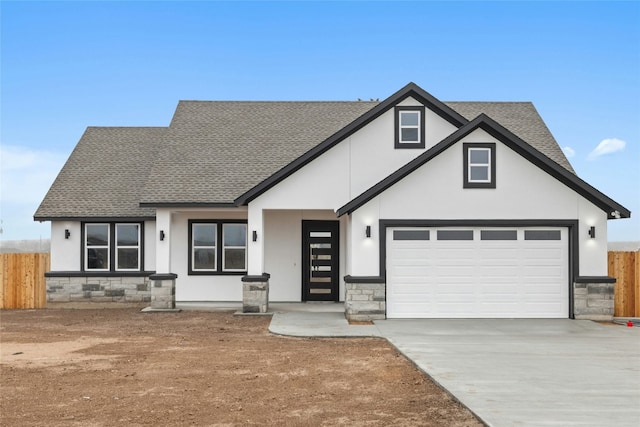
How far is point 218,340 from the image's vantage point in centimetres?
1466

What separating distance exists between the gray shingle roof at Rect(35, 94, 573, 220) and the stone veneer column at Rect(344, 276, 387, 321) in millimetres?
5475

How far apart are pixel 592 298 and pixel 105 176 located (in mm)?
16980

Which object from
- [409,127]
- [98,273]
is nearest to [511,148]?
[409,127]

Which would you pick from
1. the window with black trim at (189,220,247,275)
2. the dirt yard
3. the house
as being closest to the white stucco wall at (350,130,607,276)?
the house

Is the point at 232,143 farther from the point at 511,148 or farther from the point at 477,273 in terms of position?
the point at 477,273

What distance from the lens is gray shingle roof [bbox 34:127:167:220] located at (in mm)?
22438

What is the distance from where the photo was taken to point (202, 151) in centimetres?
2327

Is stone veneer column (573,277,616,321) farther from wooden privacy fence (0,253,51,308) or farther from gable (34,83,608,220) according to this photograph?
wooden privacy fence (0,253,51,308)

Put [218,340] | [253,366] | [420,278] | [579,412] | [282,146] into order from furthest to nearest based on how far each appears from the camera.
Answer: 1. [282,146]
2. [420,278]
3. [218,340]
4. [253,366]
5. [579,412]

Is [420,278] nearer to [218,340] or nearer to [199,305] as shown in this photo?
[218,340]

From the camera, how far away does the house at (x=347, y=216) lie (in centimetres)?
1773

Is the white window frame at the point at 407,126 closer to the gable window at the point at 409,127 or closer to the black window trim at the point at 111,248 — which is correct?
the gable window at the point at 409,127

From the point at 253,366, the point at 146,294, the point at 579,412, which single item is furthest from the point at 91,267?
the point at 579,412

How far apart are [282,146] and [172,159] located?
386cm
